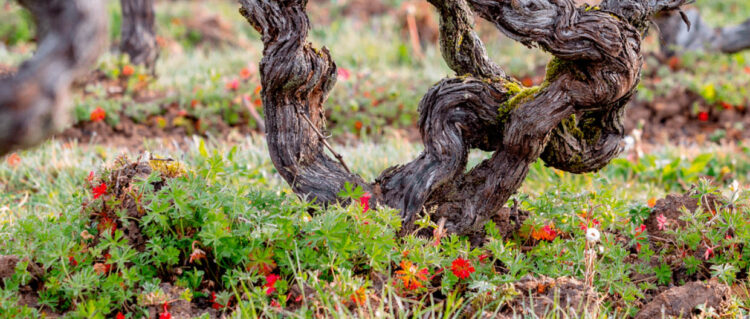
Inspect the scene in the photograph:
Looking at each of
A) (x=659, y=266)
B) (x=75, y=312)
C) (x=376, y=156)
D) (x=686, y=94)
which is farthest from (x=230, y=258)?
(x=686, y=94)

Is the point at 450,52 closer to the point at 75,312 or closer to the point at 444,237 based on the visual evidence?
the point at 444,237

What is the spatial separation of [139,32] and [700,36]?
707cm

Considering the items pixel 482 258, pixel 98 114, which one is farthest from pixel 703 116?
pixel 98 114

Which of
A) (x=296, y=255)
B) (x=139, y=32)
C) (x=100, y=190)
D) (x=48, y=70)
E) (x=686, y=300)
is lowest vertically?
(x=686, y=300)

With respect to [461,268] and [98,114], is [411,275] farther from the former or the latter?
[98,114]

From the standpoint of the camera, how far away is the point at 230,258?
2.73 meters

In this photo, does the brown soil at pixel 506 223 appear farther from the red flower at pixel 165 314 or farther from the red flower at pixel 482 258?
the red flower at pixel 165 314

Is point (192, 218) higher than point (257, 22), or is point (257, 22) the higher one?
point (257, 22)

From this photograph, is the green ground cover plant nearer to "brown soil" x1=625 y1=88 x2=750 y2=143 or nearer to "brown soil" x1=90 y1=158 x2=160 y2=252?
"brown soil" x1=90 y1=158 x2=160 y2=252

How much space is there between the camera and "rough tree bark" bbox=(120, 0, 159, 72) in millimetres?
7477

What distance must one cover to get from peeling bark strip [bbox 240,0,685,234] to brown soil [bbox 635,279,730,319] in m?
0.74

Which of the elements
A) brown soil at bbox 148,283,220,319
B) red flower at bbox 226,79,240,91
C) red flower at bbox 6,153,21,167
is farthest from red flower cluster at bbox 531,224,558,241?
red flower at bbox 226,79,240,91

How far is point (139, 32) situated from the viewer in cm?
754

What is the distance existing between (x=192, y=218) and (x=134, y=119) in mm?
4343
